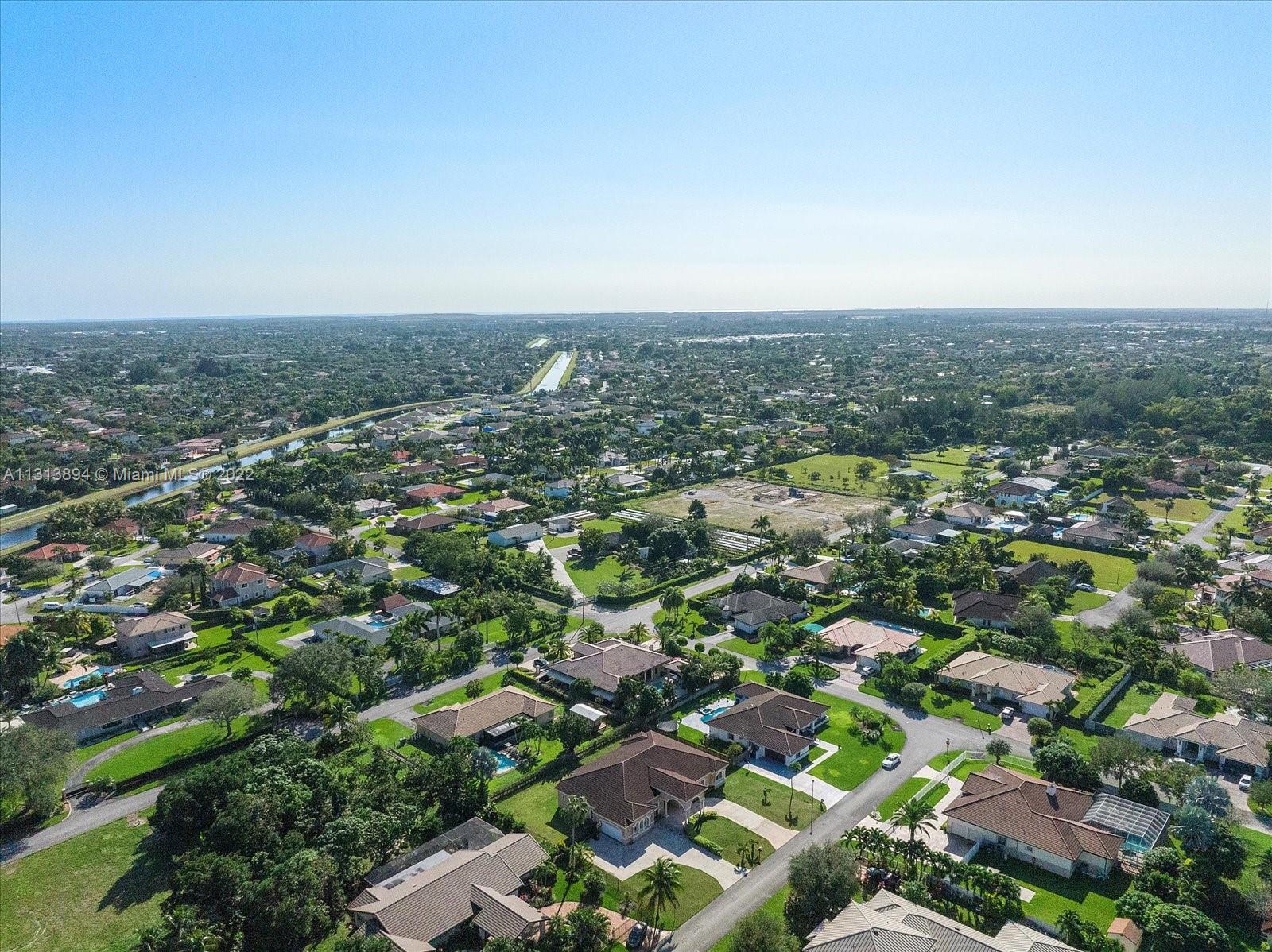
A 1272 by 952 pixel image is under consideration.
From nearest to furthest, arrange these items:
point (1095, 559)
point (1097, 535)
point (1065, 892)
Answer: point (1065, 892) → point (1095, 559) → point (1097, 535)

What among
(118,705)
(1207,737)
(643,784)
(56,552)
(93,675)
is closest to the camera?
(643,784)

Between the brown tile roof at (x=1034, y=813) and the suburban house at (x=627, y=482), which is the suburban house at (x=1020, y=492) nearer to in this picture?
the suburban house at (x=627, y=482)

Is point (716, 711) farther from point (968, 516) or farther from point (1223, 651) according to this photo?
point (968, 516)

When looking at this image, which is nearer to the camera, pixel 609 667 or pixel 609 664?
pixel 609 667

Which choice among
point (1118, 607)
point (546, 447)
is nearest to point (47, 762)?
point (1118, 607)

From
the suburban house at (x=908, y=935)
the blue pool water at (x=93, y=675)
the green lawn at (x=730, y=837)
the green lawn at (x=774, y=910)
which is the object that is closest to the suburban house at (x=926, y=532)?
the green lawn at (x=730, y=837)

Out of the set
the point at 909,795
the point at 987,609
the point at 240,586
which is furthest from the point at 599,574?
the point at 909,795

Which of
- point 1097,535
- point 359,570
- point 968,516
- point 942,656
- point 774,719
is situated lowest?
point 942,656
